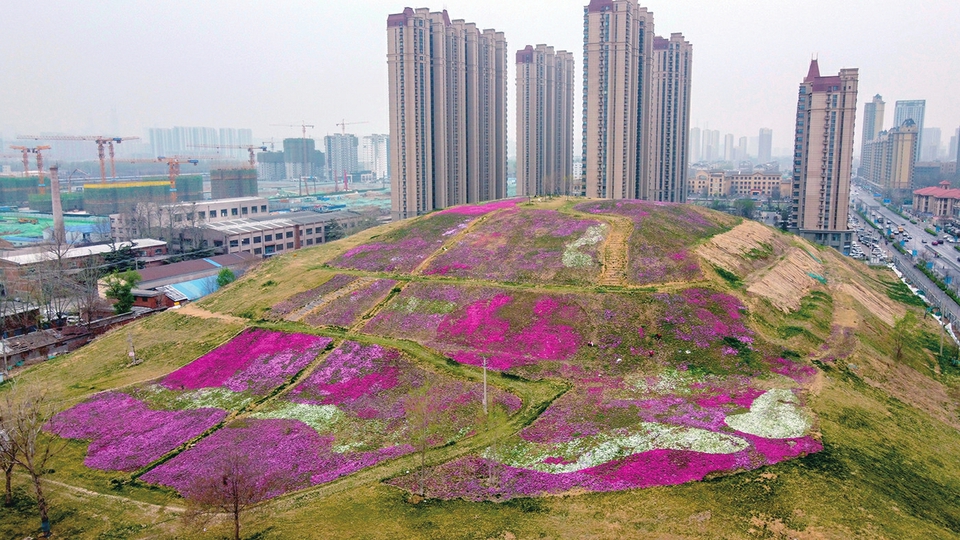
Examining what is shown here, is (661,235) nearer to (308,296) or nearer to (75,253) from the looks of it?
(308,296)

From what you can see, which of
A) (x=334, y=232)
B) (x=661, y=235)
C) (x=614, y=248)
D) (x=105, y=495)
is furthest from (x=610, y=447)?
(x=334, y=232)

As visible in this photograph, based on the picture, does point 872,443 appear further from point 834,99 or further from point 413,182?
point 413,182

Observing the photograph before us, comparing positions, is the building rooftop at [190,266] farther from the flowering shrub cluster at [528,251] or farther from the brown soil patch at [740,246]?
the brown soil patch at [740,246]

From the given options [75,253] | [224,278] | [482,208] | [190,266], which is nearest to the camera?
[482,208]

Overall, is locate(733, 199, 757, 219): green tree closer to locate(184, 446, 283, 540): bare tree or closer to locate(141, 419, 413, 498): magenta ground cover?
locate(141, 419, 413, 498): magenta ground cover

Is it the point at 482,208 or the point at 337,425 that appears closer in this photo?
the point at 337,425

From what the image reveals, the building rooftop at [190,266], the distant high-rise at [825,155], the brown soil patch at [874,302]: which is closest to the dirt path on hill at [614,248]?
the brown soil patch at [874,302]

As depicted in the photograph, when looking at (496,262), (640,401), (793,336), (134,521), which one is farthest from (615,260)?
(134,521)
